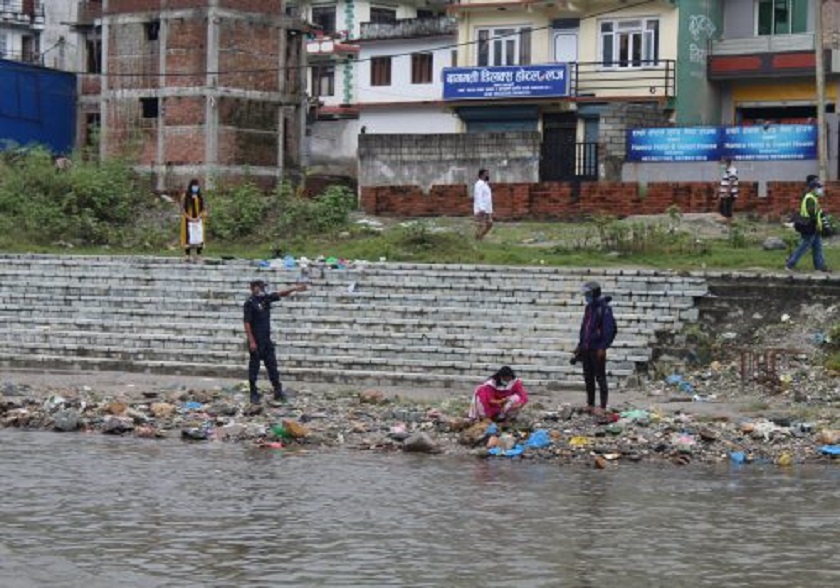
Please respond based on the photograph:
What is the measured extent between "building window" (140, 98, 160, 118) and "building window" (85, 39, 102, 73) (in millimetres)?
12200

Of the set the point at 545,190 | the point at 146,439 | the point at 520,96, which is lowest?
the point at 146,439

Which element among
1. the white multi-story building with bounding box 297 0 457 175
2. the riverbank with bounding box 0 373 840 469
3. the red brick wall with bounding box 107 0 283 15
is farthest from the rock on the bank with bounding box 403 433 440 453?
the white multi-story building with bounding box 297 0 457 175

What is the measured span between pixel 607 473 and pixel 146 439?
5.51 m

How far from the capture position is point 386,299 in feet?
77.6

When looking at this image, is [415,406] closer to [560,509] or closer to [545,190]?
[560,509]

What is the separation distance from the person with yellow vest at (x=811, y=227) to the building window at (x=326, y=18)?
123 feet

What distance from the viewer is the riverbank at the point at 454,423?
1677 cm

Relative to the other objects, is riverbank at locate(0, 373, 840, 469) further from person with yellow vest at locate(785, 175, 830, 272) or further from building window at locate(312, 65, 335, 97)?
building window at locate(312, 65, 335, 97)

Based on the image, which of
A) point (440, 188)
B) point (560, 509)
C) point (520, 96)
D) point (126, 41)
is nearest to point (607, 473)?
point (560, 509)

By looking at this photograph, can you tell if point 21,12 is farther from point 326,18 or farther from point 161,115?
point 161,115

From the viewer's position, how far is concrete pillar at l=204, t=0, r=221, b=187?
4209 centimetres

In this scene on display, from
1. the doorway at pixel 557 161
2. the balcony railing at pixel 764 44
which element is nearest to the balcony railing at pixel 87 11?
the balcony railing at pixel 764 44

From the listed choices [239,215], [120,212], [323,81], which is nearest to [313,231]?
[239,215]

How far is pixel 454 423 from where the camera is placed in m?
17.8
